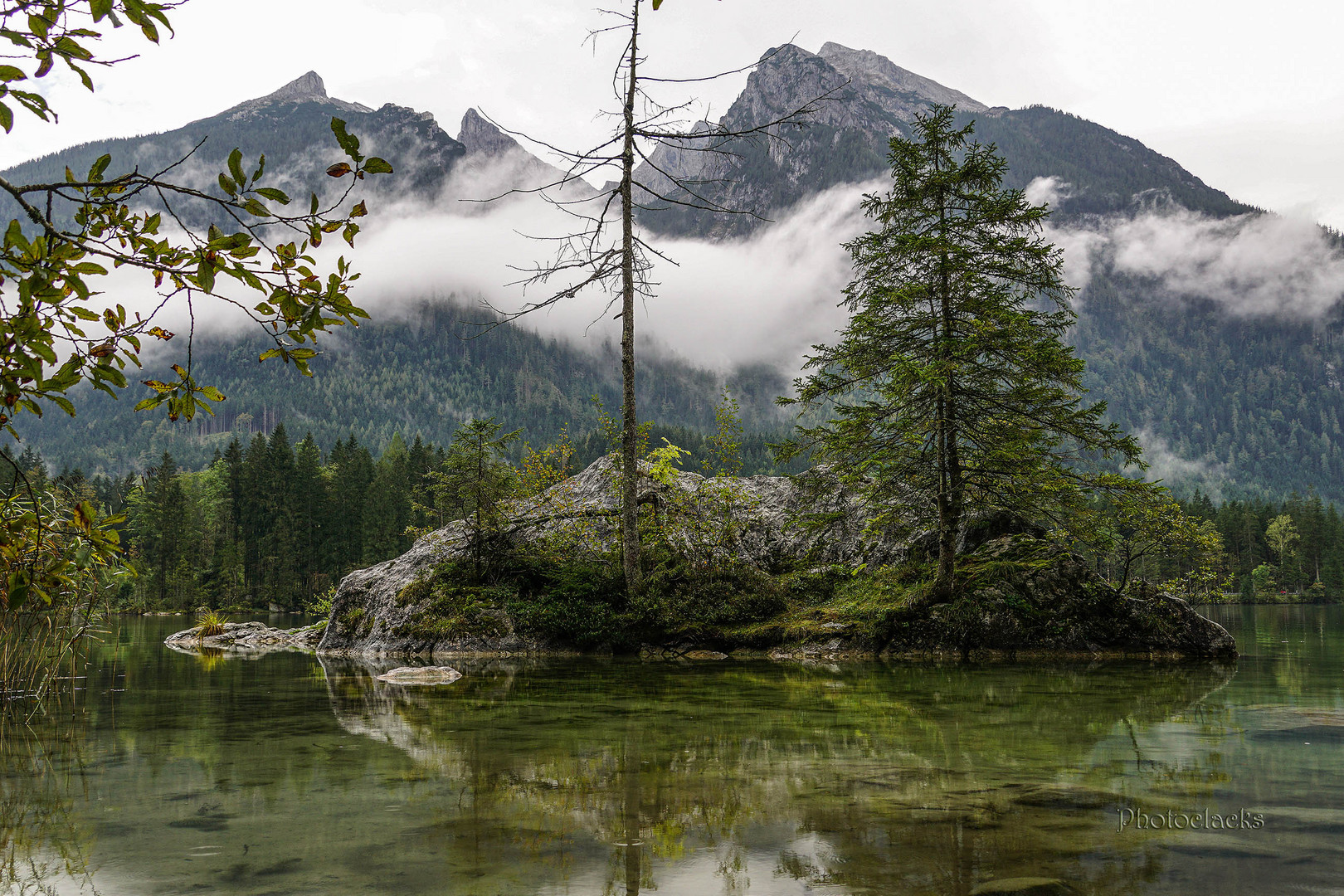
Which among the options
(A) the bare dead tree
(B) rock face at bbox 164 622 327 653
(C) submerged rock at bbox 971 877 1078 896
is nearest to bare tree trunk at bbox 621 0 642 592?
(A) the bare dead tree

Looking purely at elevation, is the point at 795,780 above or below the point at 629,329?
below

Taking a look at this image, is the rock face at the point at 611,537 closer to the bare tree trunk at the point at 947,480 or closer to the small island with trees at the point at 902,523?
the small island with trees at the point at 902,523

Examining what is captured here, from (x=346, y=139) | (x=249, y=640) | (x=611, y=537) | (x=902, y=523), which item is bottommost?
(x=249, y=640)

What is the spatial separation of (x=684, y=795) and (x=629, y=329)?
1344cm

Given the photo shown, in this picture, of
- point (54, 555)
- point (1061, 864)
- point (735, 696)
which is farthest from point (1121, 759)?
point (54, 555)

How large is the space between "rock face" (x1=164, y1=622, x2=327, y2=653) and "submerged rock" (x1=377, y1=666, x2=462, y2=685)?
9.25 meters

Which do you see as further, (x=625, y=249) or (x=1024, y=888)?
(x=625, y=249)

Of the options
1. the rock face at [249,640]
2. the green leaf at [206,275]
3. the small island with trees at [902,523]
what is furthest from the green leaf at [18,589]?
the rock face at [249,640]

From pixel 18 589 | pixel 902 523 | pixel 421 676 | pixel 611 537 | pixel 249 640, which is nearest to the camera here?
pixel 18 589

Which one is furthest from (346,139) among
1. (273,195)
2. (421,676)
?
(421,676)

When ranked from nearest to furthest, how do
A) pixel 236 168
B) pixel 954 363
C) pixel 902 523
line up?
pixel 236 168 < pixel 954 363 < pixel 902 523

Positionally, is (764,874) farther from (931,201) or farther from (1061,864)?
(931,201)

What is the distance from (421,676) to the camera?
11.5 meters

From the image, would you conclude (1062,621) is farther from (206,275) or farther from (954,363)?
(206,275)
